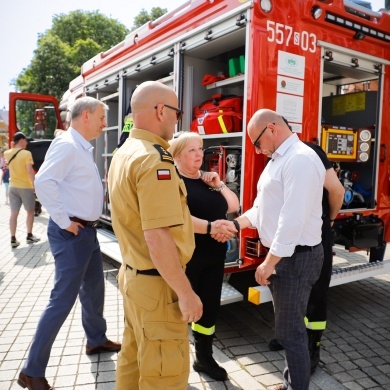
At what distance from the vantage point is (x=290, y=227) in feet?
6.48

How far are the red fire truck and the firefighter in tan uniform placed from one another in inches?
52.1

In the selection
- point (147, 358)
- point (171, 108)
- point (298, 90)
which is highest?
point (298, 90)

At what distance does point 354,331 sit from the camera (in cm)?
350

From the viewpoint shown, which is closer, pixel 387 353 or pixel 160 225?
pixel 160 225

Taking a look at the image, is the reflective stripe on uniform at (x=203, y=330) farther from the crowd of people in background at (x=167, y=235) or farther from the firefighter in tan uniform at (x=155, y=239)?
the firefighter in tan uniform at (x=155, y=239)

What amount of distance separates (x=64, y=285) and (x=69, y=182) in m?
0.69

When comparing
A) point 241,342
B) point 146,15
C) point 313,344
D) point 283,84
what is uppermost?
point 146,15

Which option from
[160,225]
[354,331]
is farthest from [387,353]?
[160,225]

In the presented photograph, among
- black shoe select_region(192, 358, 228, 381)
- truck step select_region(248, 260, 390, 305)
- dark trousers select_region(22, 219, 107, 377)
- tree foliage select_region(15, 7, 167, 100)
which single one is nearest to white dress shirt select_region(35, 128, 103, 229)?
dark trousers select_region(22, 219, 107, 377)

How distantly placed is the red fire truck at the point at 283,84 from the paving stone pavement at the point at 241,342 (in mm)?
498

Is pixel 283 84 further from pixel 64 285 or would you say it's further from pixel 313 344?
pixel 64 285

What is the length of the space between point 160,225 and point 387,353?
259 centimetres

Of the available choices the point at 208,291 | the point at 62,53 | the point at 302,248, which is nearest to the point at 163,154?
the point at 302,248

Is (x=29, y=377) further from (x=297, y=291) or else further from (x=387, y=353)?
(x=387, y=353)
